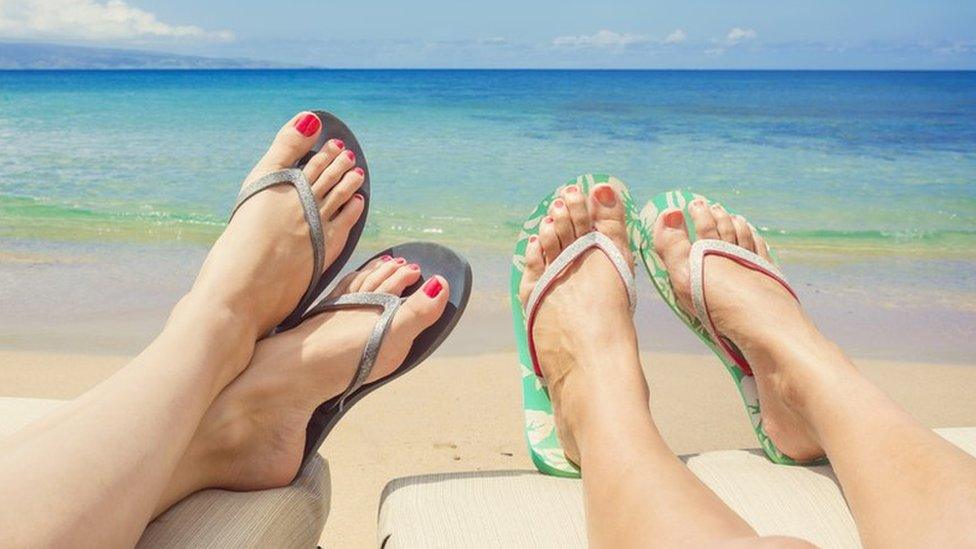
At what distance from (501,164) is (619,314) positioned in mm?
5621

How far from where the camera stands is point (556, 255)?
1764 mm

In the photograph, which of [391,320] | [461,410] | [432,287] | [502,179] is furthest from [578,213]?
[502,179]

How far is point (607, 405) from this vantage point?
1231 mm

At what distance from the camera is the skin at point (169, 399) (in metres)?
0.90

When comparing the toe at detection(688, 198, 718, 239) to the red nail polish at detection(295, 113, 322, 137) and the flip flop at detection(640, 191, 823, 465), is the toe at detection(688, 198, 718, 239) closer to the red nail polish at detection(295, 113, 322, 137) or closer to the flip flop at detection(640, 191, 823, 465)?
the flip flop at detection(640, 191, 823, 465)

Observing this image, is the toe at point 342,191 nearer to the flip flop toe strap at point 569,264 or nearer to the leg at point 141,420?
the leg at point 141,420

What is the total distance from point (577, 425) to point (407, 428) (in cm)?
93

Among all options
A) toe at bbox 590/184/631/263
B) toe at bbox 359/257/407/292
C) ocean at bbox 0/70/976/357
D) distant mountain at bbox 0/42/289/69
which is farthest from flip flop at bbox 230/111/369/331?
distant mountain at bbox 0/42/289/69

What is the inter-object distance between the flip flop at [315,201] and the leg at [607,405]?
1.36 feet

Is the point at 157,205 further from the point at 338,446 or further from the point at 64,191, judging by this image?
the point at 338,446

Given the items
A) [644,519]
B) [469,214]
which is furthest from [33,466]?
[469,214]

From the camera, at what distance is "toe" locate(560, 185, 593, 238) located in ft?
5.86

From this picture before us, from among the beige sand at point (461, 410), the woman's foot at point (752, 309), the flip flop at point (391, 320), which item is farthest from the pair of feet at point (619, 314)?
the beige sand at point (461, 410)

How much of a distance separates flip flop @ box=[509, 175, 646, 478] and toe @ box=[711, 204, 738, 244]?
152 millimetres
